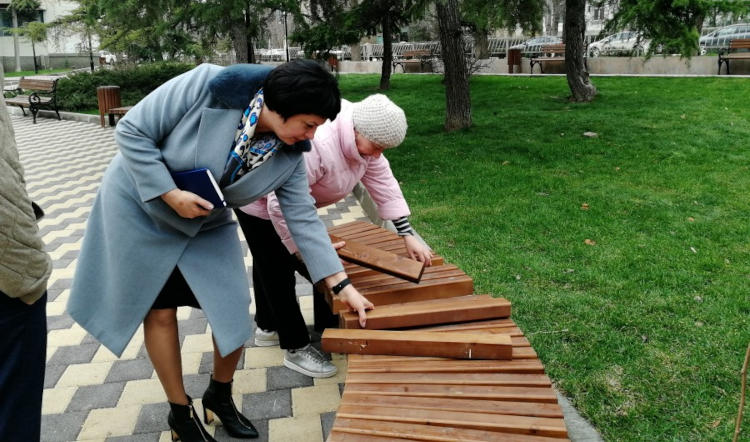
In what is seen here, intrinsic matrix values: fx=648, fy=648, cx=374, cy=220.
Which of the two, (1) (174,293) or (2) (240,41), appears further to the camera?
(2) (240,41)

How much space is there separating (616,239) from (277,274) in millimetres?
2913

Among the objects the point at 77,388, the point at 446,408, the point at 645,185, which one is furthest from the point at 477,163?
the point at 446,408

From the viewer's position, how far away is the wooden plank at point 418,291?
8.72ft

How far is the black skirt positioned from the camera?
7.80 feet

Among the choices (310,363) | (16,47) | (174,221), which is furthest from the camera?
(16,47)

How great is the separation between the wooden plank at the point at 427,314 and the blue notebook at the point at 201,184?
26.1 inches

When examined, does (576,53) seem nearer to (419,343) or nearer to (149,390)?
(149,390)

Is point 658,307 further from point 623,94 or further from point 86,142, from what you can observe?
point 86,142

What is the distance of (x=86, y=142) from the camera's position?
40.4 ft

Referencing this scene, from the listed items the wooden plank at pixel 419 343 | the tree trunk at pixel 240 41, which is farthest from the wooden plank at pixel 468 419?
the tree trunk at pixel 240 41

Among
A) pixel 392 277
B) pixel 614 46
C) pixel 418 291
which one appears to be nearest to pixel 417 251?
pixel 392 277

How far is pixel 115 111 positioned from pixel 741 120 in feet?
38.1

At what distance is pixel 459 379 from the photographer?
79.7 inches

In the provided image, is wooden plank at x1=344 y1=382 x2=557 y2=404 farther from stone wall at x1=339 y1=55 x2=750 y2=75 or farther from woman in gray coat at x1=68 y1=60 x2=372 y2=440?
stone wall at x1=339 y1=55 x2=750 y2=75
